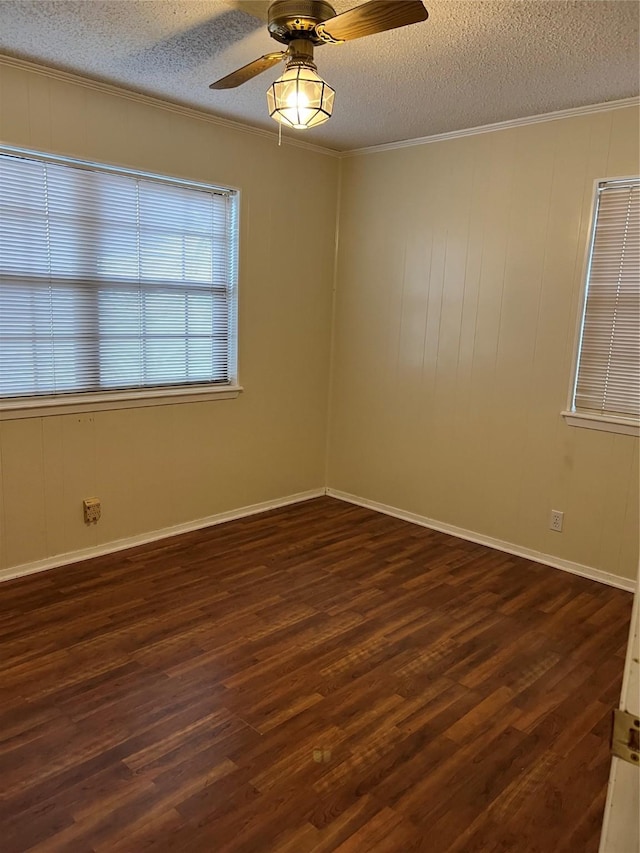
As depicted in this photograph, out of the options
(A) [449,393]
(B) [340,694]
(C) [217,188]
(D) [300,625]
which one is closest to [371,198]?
(C) [217,188]

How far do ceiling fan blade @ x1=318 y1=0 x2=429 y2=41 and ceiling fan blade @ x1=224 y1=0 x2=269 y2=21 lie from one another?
13.9 inches

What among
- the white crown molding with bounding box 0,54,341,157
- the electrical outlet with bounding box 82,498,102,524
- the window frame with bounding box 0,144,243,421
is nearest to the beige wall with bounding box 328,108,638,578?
the white crown molding with bounding box 0,54,341,157

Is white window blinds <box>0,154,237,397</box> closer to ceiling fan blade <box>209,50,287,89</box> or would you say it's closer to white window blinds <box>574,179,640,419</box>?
ceiling fan blade <box>209,50,287,89</box>

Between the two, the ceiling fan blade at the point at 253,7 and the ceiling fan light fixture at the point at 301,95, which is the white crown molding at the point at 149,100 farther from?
the ceiling fan light fixture at the point at 301,95

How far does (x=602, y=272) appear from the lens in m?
3.38

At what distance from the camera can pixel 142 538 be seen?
3846 millimetres

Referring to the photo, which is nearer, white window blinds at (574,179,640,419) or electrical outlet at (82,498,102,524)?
white window blinds at (574,179,640,419)

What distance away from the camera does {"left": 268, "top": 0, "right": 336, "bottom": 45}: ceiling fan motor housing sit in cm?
214

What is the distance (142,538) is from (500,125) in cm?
332

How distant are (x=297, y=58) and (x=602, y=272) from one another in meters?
2.07

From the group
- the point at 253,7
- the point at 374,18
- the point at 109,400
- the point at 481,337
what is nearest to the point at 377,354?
the point at 481,337

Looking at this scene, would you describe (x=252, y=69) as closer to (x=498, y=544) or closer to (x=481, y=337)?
(x=481, y=337)

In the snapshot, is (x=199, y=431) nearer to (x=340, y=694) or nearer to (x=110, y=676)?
(x=110, y=676)

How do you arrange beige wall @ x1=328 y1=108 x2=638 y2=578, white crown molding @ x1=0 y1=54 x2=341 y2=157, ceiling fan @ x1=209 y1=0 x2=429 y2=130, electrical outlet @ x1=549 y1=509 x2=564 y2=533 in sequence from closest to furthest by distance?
ceiling fan @ x1=209 y1=0 x2=429 y2=130 < white crown molding @ x1=0 y1=54 x2=341 y2=157 < beige wall @ x1=328 y1=108 x2=638 y2=578 < electrical outlet @ x1=549 y1=509 x2=564 y2=533
